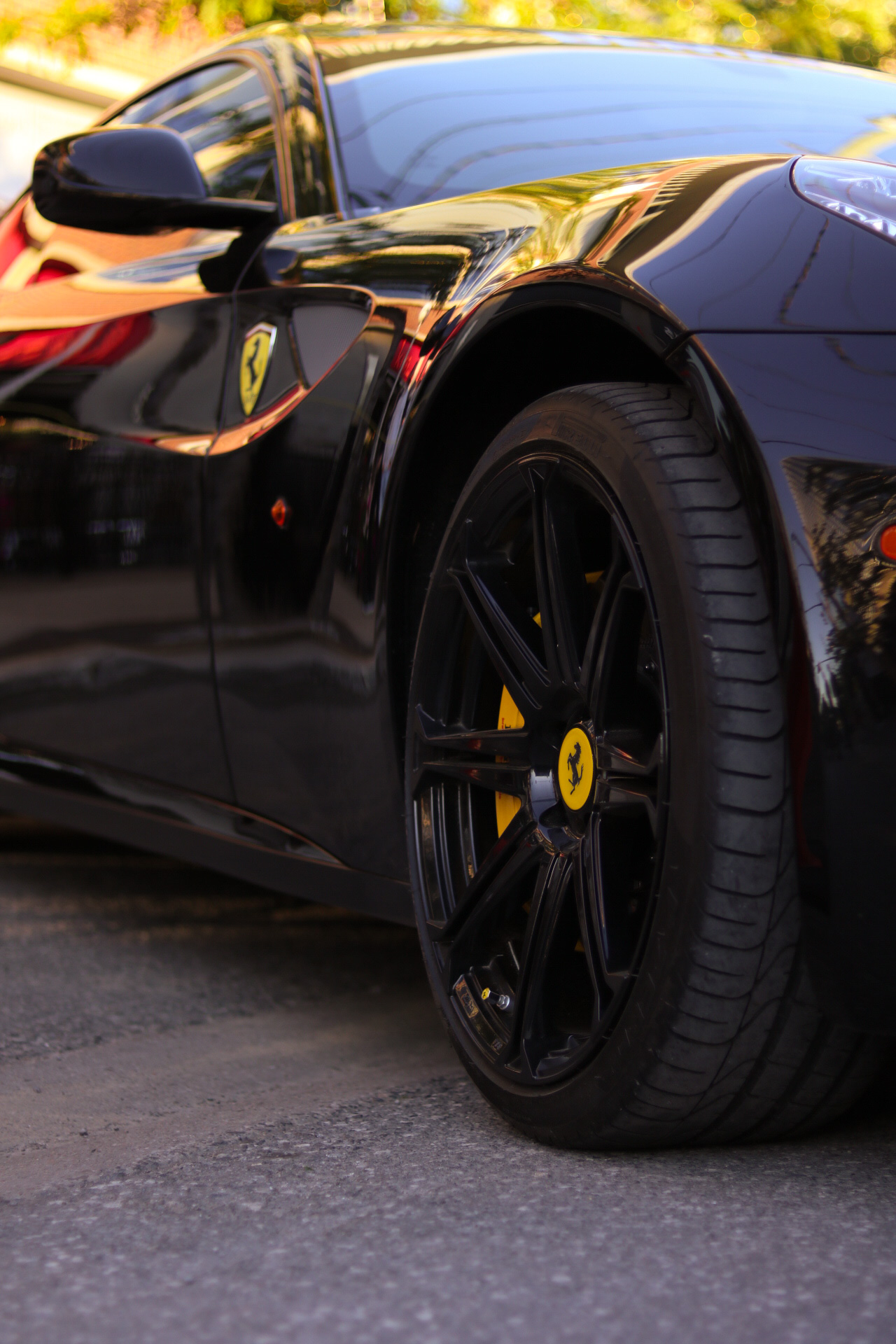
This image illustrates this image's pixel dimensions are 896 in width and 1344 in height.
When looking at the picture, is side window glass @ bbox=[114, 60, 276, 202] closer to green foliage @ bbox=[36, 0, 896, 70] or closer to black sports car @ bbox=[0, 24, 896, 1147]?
black sports car @ bbox=[0, 24, 896, 1147]

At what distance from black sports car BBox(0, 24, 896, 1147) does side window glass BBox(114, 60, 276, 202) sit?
0.6 inches

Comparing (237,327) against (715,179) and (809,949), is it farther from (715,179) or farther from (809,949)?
(809,949)

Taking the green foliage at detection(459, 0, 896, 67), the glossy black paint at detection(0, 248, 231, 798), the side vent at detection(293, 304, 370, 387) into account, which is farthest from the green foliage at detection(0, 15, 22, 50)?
the side vent at detection(293, 304, 370, 387)

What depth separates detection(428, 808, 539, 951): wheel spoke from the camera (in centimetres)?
167

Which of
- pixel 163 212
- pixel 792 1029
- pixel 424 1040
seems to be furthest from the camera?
pixel 163 212

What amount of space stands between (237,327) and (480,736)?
93cm

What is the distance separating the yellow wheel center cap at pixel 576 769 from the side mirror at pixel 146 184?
121 centimetres

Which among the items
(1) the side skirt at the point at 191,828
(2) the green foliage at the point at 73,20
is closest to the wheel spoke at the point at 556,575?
(1) the side skirt at the point at 191,828

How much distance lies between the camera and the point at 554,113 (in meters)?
2.57

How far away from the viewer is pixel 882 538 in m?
1.34

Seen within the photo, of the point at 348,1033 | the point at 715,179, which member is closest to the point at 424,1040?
the point at 348,1033

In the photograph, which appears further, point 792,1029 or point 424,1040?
point 424,1040

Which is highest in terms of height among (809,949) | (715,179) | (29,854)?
(715,179)

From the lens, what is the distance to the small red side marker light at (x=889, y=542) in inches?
52.5
